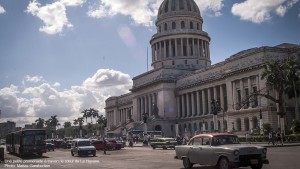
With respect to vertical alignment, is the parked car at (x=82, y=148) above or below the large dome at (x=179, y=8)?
below

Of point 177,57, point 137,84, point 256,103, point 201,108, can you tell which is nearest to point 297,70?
point 256,103

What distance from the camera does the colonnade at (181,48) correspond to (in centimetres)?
10812

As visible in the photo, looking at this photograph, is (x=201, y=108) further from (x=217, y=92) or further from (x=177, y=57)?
(x=177, y=57)

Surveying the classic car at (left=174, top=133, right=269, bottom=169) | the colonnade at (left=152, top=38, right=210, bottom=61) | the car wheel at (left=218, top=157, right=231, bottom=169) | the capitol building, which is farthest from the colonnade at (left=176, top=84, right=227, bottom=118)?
the car wheel at (left=218, top=157, right=231, bottom=169)

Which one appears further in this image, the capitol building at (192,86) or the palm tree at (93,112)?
the palm tree at (93,112)

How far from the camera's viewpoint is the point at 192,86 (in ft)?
295

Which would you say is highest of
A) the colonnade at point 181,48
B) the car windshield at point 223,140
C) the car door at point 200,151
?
the colonnade at point 181,48

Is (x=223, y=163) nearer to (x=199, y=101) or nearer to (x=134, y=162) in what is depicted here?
(x=134, y=162)

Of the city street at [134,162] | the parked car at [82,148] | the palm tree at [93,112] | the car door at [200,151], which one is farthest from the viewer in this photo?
the palm tree at [93,112]

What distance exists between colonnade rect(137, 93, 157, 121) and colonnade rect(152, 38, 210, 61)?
45.1 ft

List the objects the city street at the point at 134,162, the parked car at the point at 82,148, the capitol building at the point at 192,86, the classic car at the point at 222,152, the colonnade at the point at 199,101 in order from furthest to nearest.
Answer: the colonnade at the point at 199,101
the capitol building at the point at 192,86
the parked car at the point at 82,148
the city street at the point at 134,162
the classic car at the point at 222,152

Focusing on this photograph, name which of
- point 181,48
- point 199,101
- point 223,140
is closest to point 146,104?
point 181,48

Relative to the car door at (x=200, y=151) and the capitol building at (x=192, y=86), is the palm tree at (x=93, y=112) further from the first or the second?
the car door at (x=200, y=151)

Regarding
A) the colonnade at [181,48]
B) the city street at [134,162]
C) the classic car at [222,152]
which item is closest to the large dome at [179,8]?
the colonnade at [181,48]
